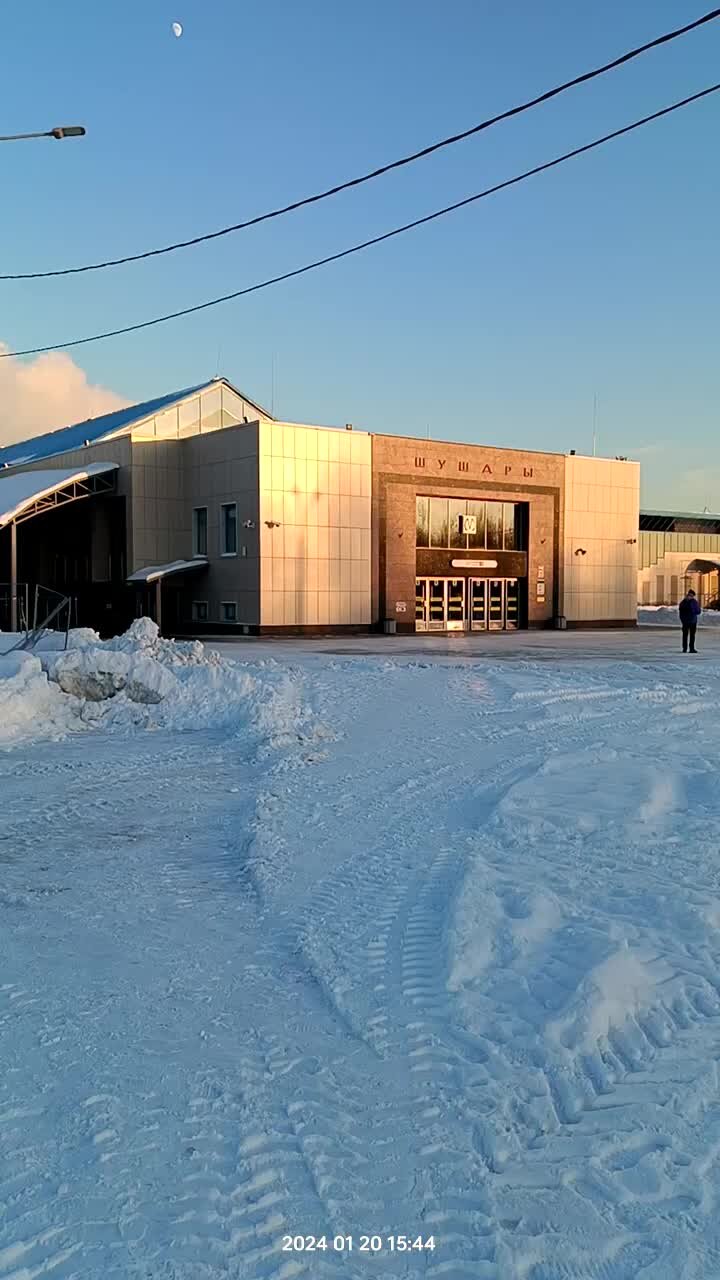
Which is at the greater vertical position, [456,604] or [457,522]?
[457,522]

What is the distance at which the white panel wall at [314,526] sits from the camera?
1503 inches

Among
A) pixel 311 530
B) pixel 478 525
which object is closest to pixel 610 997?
pixel 311 530

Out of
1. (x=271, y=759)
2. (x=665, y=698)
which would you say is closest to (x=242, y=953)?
(x=271, y=759)

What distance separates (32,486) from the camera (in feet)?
128

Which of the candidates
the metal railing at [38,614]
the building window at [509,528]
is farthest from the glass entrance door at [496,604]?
the metal railing at [38,614]

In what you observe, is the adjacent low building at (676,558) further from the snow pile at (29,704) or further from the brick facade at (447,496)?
the snow pile at (29,704)

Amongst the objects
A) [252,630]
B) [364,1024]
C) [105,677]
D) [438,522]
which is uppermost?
[438,522]

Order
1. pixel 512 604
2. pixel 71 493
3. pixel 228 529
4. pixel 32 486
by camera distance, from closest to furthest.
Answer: pixel 32 486
pixel 228 529
pixel 71 493
pixel 512 604

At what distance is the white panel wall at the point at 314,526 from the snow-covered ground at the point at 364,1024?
27659 millimetres

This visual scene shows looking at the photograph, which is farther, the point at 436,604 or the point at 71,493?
the point at 436,604

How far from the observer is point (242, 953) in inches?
225

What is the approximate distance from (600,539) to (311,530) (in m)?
17.1

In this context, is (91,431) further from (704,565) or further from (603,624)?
(704,565)
